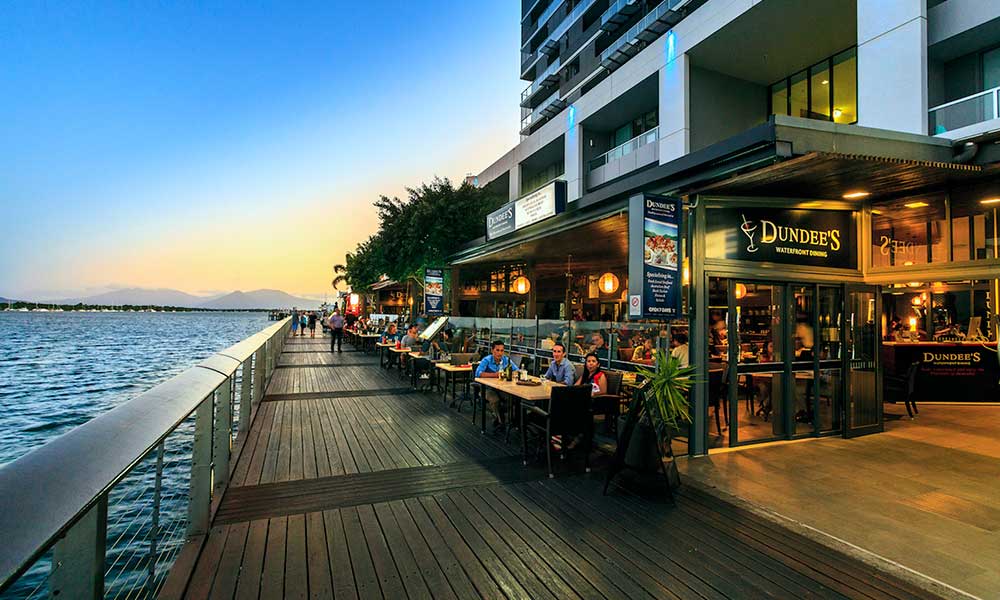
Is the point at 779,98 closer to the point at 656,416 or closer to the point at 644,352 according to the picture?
the point at 644,352

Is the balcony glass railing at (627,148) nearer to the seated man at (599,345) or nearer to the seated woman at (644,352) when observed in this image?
the seated man at (599,345)

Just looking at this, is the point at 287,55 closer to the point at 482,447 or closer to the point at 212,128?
the point at 212,128

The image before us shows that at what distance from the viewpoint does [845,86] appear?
1316cm

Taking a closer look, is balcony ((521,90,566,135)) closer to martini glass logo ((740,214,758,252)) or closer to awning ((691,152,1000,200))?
awning ((691,152,1000,200))

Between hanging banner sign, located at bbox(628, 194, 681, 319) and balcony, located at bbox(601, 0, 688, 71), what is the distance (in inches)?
661

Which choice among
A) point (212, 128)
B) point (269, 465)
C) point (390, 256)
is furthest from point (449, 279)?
point (212, 128)

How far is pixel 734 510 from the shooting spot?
420cm

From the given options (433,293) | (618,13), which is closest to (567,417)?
(433,293)

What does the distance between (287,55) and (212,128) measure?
532 inches

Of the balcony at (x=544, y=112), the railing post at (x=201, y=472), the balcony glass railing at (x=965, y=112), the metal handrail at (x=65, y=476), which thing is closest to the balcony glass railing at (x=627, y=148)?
the balcony at (x=544, y=112)

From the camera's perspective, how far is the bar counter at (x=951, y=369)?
10180 millimetres

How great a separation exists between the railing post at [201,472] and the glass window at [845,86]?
16.1 meters

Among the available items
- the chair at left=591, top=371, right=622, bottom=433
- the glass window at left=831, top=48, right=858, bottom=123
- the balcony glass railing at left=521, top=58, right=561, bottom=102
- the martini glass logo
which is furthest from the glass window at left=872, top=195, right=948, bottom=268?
the balcony glass railing at left=521, top=58, right=561, bottom=102

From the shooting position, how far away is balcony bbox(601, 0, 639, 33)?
2341cm
